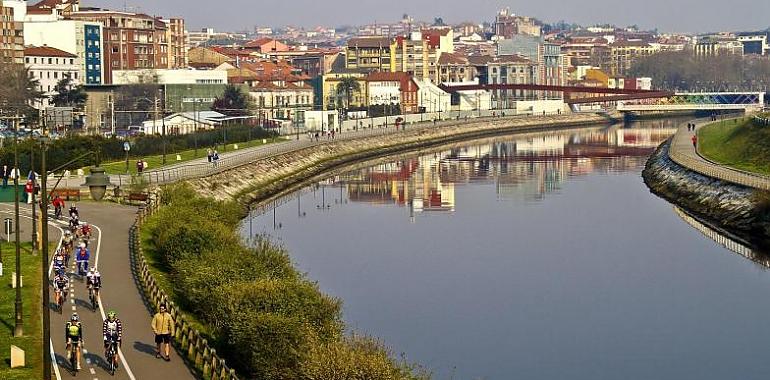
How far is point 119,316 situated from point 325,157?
62.9 meters

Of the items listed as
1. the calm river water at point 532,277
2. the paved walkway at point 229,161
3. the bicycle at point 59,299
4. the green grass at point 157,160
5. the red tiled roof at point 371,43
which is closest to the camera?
the bicycle at point 59,299

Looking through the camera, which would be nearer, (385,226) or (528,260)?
(528,260)

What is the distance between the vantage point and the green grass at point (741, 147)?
70.7m

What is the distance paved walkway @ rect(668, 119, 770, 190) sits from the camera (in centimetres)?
5788

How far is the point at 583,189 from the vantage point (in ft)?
255

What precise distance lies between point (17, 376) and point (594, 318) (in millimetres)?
16700

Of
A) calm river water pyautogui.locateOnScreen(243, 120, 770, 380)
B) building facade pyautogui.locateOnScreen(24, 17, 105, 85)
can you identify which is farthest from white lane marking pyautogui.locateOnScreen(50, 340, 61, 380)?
building facade pyautogui.locateOnScreen(24, 17, 105, 85)

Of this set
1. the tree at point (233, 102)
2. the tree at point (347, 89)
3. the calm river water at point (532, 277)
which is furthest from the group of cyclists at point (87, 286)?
the tree at point (347, 89)

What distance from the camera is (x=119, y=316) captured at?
28391 mm

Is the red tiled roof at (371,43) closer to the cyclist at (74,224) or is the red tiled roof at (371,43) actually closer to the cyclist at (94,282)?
the cyclist at (74,224)

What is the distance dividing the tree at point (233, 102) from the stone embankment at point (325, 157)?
33.9 ft

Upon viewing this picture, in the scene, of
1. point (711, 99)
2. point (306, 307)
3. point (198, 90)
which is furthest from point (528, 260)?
point (711, 99)

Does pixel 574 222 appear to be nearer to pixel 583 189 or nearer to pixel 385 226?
pixel 385 226

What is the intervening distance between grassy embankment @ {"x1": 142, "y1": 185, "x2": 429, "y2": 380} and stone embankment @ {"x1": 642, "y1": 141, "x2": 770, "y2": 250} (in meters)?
21.6
